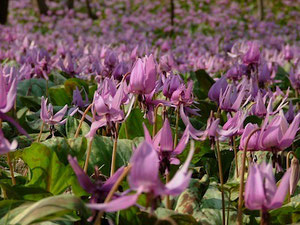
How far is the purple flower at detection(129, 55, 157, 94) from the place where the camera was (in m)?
1.86

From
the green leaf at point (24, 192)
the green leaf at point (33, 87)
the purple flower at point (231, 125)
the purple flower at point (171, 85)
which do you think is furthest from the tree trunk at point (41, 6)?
the green leaf at point (24, 192)

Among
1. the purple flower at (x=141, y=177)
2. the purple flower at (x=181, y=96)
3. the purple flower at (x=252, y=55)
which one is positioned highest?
the purple flower at (x=141, y=177)

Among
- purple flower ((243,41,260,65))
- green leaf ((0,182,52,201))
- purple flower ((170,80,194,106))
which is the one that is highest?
purple flower ((170,80,194,106))

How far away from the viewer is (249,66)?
11.1 ft

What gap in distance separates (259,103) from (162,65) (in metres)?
0.81

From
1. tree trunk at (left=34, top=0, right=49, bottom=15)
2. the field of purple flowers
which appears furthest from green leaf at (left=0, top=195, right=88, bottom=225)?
tree trunk at (left=34, top=0, right=49, bottom=15)

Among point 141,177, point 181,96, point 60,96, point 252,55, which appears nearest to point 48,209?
point 141,177

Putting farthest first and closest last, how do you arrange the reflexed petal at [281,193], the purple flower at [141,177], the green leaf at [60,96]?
the green leaf at [60,96] < the reflexed petal at [281,193] < the purple flower at [141,177]

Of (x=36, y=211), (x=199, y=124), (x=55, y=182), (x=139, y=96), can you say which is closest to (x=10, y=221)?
(x=36, y=211)

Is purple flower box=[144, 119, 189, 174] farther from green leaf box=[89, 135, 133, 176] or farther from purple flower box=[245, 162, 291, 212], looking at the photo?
green leaf box=[89, 135, 133, 176]

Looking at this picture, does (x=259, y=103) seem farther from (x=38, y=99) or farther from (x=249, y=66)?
(x=38, y=99)

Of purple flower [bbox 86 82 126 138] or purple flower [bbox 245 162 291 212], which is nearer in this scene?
purple flower [bbox 245 162 291 212]

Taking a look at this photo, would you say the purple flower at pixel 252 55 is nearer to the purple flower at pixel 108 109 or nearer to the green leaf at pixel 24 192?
the purple flower at pixel 108 109

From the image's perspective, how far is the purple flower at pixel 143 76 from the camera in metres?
1.86
